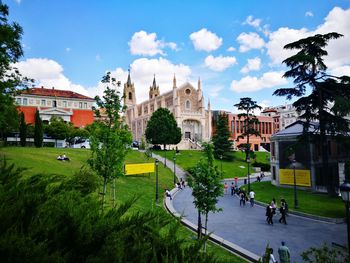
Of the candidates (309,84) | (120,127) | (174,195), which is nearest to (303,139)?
(309,84)

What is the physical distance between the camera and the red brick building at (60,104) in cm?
6325

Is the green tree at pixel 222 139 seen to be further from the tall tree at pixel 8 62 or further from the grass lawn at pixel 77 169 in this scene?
the tall tree at pixel 8 62

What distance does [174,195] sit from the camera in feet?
101

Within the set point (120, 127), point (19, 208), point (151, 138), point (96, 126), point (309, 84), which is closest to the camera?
point (19, 208)

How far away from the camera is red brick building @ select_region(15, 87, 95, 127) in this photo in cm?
6325

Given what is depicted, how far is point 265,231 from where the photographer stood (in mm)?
17031

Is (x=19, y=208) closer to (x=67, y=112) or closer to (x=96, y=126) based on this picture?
(x=96, y=126)

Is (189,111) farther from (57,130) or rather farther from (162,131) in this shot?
(57,130)

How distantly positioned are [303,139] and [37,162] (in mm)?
26767

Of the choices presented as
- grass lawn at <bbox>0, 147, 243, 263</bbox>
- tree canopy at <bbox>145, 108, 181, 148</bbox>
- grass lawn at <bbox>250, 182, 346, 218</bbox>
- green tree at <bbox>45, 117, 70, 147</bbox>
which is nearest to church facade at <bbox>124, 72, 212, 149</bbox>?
tree canopy at <bbox>145, 108, 181, 148</bbox>

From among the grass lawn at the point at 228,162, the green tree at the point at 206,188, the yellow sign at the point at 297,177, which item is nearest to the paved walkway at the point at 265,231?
the green tree at the point at 206,188

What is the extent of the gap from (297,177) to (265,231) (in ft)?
65.1

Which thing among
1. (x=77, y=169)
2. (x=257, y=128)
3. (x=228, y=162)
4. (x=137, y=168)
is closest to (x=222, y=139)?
(x=228, y=162)

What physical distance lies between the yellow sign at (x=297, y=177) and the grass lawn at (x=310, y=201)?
136 cm
